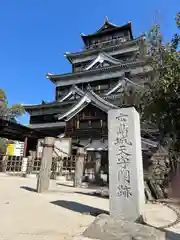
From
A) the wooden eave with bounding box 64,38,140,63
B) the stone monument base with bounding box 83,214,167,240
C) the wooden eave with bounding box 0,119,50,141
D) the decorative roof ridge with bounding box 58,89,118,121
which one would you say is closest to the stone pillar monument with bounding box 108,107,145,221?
the stone monument base with bounding box 83,214,167,240

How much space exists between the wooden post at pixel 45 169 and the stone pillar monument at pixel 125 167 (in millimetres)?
3486

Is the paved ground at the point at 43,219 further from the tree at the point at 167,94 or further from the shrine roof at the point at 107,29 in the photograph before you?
the shrine roof at the point at 107,29

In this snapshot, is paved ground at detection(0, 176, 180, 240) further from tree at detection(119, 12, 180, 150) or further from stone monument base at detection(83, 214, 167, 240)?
tree at detection(119, 12, 180, 150)

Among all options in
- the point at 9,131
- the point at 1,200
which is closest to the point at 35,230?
the point at 1,200

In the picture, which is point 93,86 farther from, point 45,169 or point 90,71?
point 45,169

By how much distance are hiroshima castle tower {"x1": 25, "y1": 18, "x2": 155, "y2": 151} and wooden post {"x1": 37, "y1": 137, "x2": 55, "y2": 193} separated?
9486mm

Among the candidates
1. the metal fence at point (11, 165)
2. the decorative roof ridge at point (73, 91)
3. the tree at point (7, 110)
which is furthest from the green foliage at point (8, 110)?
the metal fence at point (11, 165)

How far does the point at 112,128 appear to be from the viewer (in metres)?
4.78

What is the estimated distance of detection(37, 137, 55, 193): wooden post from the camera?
7.11m

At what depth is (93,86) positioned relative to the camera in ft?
Answer: 92.2

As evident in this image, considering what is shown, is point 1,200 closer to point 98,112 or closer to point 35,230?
point 35,230

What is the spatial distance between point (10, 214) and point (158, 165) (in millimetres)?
7326

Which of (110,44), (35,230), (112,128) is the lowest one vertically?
(35,230)

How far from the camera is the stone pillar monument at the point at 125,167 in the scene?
163 inches
